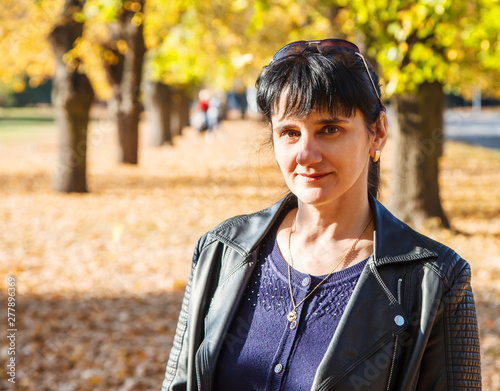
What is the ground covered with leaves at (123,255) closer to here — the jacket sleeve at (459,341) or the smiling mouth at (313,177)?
the smiling mouth at (313,177)

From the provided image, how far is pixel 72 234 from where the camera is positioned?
9.50 m

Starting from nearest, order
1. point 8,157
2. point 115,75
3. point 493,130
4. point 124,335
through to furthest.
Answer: point 124,335 < point 115,75 < point 8,157 < point 493,130

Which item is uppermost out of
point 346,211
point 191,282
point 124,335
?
point 346,211

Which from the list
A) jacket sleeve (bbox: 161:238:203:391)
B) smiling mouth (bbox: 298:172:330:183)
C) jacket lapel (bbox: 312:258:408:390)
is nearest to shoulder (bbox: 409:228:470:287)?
jacket lapel (bbox: 312:258:408:390)

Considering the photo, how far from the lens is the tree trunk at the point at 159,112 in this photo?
973 inches

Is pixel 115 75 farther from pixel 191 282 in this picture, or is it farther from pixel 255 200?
pixel 191 282

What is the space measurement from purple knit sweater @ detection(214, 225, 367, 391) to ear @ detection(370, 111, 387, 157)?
38cm

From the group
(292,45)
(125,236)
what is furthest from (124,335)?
(292,45)

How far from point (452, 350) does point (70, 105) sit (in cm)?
1157

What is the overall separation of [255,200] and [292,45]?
10.5 metres

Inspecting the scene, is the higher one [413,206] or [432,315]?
[432,315]

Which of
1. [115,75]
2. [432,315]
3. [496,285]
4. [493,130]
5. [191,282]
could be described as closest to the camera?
[432,315]

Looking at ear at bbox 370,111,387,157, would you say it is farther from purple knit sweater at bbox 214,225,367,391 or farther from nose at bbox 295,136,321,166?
purple knit sweater at bbox 214,225,367,391

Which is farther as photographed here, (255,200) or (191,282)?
(255,200)
